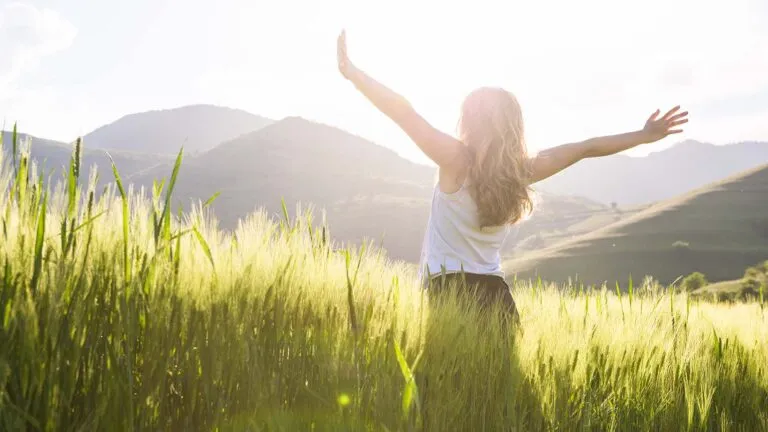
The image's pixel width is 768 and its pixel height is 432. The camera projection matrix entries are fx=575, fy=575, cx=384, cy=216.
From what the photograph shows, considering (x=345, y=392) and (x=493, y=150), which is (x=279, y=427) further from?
(x=493, y=150)

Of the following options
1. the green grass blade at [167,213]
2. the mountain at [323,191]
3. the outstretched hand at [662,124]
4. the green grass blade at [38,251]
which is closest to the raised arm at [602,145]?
the outstretched hand at [662,124]

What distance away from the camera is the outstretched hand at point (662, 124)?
387 centimetres

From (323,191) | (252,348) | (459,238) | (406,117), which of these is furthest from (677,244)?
(323,191)

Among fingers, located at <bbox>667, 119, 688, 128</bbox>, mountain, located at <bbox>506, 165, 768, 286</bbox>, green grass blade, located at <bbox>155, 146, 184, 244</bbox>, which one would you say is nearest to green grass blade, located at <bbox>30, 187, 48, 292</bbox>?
green grass blade, located at <bbox>155, 146, 184, 244</bbox>

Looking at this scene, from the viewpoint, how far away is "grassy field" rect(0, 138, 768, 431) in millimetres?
1325

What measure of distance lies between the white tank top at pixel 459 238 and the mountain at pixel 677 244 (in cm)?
7640

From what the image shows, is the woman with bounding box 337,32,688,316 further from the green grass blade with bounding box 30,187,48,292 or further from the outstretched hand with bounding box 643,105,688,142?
the green grass blade with bounding box 30,187,48,292

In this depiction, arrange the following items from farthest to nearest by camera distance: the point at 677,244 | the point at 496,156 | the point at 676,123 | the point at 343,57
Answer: the point at 677,244, the point at 676,123, the point at 496,156, the point at 343,57

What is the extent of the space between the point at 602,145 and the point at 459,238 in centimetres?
113

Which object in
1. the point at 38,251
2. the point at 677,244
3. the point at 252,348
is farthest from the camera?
the point at 677,244

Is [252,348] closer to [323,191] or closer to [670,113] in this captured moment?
[670,113]

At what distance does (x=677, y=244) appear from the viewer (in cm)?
8831

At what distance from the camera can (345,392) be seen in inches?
64.1

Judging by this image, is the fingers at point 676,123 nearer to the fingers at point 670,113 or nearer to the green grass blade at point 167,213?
the fingers at point 670,113
